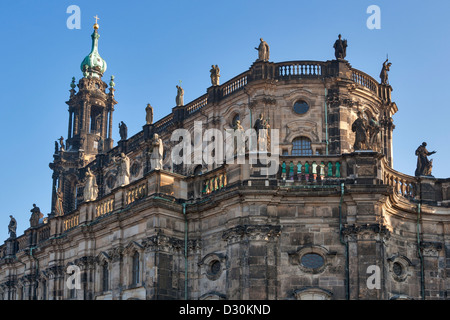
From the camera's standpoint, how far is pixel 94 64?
67438 millimetres

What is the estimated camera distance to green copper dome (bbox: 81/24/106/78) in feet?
219

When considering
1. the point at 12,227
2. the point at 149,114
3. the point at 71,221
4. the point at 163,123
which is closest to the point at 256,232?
the point at 71,221

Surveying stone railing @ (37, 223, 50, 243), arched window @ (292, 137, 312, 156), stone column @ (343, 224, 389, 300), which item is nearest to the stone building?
stone column @ (343, 224, 389, 300)

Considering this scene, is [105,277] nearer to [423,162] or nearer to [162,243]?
[162,243]

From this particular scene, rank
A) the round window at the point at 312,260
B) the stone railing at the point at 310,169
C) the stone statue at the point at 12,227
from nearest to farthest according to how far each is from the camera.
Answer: the round window at the point at 312,260
the stone railing at the point at 310,169
the stone statue at the point at 12,227

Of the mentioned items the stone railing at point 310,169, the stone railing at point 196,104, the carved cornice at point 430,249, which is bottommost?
the carved cornice at point 430,249

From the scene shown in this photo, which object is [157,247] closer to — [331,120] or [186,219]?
[186,219]

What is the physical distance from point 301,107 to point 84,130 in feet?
85.7

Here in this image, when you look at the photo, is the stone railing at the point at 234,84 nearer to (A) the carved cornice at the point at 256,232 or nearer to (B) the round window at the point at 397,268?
(A) the carved cornice at the point at 256,232

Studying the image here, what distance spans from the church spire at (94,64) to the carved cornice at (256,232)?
3852 centimetres

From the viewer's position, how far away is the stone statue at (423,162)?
3447 cm

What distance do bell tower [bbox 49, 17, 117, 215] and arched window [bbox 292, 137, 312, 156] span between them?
2127cm

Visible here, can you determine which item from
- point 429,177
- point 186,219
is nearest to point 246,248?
point 186,219

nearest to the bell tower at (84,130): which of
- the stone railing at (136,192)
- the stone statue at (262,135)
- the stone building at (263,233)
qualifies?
the stone building at (263,233)
